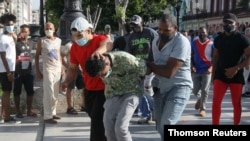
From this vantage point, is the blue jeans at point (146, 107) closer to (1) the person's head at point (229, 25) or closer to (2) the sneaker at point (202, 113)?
(2) the sneaker at point (202, 113)

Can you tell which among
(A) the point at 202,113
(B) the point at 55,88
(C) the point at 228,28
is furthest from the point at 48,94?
(C) the point at 228,28

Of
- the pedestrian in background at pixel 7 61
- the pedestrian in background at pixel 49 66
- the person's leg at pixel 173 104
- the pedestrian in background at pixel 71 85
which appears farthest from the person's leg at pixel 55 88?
the person's leg at pixel 173 104

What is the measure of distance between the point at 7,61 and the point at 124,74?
3896 millimetres

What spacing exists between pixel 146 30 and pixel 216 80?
1503mm

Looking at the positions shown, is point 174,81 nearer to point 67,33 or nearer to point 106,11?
point 67,33

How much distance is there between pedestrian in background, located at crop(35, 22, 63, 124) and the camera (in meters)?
9.02

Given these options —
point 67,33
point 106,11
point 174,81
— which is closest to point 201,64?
point 67,33

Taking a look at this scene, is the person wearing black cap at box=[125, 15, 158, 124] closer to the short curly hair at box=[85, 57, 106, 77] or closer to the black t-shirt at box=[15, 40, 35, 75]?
the black t-shirt at box=[15, 40, 35, 75]

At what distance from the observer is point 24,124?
915cm

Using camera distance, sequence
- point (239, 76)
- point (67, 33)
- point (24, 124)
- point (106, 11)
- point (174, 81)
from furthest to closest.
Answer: point (106, 11)
point (67, 33)
point (24, 124)
point (239, 76)
point (174, 81)

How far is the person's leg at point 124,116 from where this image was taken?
216 inches

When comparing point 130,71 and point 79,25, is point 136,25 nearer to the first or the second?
point 79,25

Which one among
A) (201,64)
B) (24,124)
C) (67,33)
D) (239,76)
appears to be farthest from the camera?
(67,33)

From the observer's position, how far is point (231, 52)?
759 centimetres
